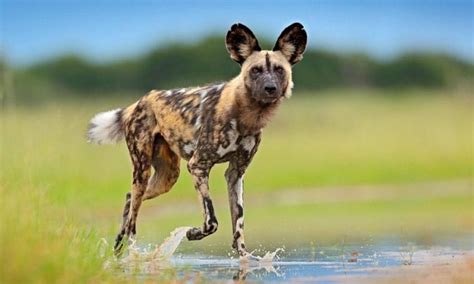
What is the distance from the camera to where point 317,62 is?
122 ft

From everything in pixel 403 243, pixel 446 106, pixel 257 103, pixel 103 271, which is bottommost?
pixel 446 106

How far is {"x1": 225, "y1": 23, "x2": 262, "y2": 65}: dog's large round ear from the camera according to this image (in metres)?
8.71

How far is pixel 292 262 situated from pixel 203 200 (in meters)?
0.80

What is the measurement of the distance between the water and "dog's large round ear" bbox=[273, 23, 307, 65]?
145cm

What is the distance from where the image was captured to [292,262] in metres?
8.84

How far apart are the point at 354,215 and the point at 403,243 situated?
14.3 ft

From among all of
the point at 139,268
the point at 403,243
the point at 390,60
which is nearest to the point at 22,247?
the point at 139,268

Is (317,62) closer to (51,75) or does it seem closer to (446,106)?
(446,106)

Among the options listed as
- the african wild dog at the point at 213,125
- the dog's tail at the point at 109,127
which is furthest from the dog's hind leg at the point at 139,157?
the dog's tail at the point at 109,127

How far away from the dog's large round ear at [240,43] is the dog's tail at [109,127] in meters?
1.37

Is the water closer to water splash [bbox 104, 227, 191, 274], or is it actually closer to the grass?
water splash [bbox 104, 227, 191, 274]

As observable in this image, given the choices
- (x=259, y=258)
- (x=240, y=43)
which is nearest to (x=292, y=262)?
(x=259, y=258)

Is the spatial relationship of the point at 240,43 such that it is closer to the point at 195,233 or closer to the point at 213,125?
the point at 213,125

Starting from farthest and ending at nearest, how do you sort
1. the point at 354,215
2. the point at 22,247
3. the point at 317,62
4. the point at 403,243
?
the point at 317,62 → the point at 354,215 → the point at 403,243 → the point at 22,247
